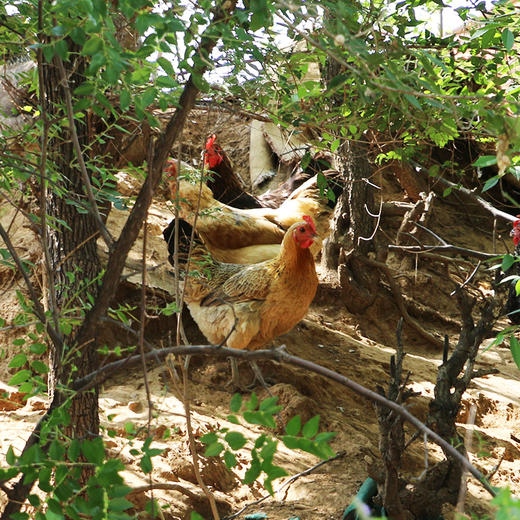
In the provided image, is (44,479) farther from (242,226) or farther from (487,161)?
(242,226)

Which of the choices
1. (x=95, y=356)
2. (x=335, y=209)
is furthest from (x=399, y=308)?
(x=95, y=356)

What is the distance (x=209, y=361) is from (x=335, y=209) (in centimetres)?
247

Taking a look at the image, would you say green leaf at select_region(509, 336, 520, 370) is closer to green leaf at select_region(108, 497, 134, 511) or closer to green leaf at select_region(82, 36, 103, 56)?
green leaf at select_region(108, 497, 134, 511)

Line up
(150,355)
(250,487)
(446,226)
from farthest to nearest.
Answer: (446,226) < (250,487) < (150,355)

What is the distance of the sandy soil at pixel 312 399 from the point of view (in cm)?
318

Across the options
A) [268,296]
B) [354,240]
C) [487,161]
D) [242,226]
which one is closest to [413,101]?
[487,161]

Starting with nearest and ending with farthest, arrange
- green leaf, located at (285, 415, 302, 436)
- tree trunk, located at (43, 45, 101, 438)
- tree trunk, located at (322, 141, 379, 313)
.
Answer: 1. green leaf, located at (285, 415, 302, 436)
2. tree trunk, located at (43, 45, 101, 438)
3. tree trunk, located at (322, 141, 379, 313)

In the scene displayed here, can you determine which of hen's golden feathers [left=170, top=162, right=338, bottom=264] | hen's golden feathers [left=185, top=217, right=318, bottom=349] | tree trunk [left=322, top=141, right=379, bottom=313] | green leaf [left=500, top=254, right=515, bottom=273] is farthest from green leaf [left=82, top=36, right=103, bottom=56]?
tree trunk [left=322, top=141, right=379, bottom=313]

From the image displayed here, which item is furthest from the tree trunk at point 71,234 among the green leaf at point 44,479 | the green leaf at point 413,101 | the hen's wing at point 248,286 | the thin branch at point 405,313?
the thin branch at point 405,313

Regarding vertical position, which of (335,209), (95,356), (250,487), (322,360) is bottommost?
(250,487)

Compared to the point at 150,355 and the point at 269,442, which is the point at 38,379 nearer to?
the point at 150,355

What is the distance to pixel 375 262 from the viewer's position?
20.1 feet

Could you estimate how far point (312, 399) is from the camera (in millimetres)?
4418

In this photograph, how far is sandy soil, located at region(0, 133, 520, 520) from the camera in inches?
125
